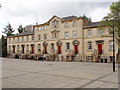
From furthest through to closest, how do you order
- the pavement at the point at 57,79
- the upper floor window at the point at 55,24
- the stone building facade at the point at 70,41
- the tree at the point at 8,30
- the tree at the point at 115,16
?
1. the tree at the point at 8,30
2. the upper floor window at the point at 55,24
3. the stone building facade at the point at 70,41
4. the tree at the point at 115,16
5. the pavement at the point at 57,79

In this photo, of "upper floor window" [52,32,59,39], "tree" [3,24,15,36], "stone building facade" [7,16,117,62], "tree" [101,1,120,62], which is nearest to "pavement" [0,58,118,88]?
"tree" [101,1,120,62]

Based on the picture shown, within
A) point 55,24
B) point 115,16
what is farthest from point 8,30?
point 115,16

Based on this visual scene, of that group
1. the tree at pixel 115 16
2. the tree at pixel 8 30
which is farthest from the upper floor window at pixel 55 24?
the tree at pixel 8 30

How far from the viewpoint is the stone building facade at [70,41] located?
113 ft

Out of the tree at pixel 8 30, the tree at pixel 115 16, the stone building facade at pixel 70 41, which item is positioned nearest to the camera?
the tree at pixel 115 16

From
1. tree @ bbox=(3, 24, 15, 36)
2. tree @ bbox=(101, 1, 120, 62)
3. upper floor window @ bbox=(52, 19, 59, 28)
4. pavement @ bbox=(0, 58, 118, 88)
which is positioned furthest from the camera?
tree @ bbox=(3, 24, 15, 36)

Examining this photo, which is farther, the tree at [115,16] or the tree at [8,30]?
the tree at [8,30]

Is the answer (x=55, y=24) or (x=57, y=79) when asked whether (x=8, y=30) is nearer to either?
(x=55, y=24)

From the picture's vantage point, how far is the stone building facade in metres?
34.5

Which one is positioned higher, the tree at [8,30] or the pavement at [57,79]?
the tree at [8,30]

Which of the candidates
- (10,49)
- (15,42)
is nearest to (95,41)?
(15,42)

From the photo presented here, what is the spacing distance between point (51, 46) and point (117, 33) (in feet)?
83.3

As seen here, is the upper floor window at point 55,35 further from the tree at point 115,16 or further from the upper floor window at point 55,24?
the tree at point 115,16

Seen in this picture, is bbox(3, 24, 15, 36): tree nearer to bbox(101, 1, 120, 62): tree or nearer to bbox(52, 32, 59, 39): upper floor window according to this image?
bbox(52, 32, 59, 39): upper floor window
